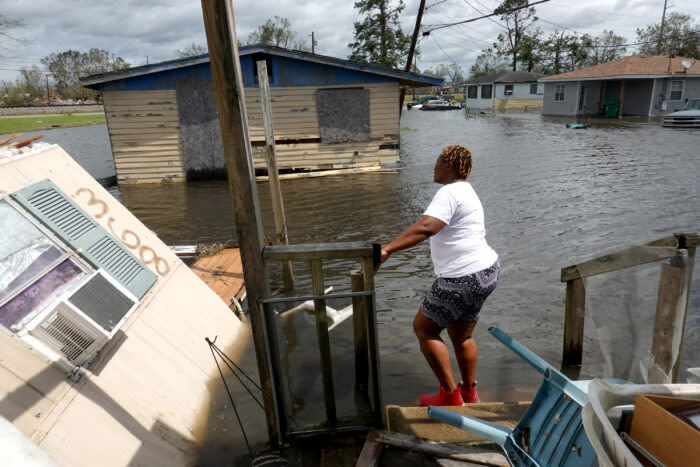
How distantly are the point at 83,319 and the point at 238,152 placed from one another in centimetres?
151

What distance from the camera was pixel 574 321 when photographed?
12.9 ft

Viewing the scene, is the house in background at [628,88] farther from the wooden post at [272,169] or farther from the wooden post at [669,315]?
Result: the wooden post at [669,315]

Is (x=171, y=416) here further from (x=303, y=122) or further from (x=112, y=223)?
(x=303, y=122)

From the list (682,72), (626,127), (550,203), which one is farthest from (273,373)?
(682,72)

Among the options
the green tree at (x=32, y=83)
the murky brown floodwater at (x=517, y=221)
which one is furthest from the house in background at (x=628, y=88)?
the green tree at (x=32, y=83)

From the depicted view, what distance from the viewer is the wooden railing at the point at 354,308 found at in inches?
102

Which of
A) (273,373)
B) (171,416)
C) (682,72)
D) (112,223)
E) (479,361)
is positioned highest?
(682,72)

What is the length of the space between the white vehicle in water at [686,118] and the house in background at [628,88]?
6.55 meters

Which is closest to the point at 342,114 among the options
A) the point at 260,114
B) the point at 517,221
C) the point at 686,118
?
the point at 260,114

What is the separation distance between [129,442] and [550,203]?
33.4 ft

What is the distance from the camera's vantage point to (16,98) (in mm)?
59875

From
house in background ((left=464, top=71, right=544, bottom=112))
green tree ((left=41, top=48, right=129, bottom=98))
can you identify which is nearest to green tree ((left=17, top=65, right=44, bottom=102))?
green tree ((left=41, top=48, right=129, bottom=98))

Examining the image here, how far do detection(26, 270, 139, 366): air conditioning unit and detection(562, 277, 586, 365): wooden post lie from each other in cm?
355

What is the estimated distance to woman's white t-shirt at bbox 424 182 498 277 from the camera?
2711 millimetres
